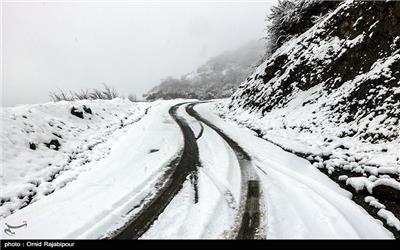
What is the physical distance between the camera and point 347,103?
9695mm

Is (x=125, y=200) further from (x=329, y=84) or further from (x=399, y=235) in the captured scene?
(x=329, y=84)

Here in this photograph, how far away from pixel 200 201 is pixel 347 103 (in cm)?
638

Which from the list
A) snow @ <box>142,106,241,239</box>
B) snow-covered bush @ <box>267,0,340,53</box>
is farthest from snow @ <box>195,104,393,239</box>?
snow-covered bush @ <box>267,0,340,53</box>

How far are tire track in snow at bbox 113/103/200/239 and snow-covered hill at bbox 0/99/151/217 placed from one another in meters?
2.60

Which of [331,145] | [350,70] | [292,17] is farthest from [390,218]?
[292,17]

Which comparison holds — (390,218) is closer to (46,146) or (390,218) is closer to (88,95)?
(46,146)

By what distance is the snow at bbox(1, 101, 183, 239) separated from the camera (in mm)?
5066

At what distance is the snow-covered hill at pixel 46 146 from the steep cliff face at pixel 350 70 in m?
7.43

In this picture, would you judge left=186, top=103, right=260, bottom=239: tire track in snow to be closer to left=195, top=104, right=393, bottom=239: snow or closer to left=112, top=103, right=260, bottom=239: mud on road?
left=112, top=103, right=260, bottom=239: mud on road

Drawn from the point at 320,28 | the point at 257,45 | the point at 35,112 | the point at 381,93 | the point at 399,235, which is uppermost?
the point at 257,45

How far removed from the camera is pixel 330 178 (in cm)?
716

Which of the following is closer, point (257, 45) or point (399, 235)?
point (399, 235)

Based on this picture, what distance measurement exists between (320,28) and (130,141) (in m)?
9.34

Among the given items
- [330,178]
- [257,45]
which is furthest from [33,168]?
[257,45]
